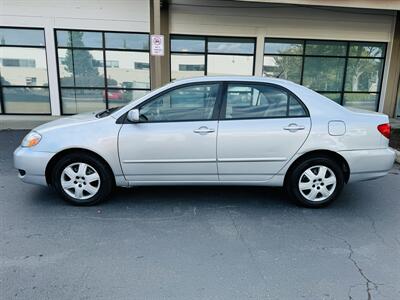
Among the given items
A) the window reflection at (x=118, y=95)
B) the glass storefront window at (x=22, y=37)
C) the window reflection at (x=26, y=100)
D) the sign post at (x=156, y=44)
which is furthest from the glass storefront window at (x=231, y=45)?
the window reflection at (x=26, y=100)

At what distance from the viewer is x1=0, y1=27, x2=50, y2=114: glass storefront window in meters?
9.62

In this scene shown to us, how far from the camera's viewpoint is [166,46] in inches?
398

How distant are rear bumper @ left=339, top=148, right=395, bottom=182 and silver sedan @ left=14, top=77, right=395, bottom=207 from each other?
12mm

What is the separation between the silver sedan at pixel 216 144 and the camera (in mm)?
3875

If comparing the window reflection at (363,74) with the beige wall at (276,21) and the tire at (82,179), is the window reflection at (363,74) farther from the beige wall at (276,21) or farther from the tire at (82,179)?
the tire at (82,179)

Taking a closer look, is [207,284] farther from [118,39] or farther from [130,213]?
[118,39]

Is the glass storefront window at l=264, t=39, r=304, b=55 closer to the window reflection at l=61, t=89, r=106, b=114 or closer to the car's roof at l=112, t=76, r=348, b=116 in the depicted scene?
the window reflection at l=61, t=89, r=106, b=114

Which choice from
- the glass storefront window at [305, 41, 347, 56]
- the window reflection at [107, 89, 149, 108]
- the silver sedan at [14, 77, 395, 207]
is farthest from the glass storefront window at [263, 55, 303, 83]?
the silver sedan at [14, 77, 395, 207]

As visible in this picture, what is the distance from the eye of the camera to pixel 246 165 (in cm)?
398

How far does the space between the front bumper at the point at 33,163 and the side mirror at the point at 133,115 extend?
103 cm

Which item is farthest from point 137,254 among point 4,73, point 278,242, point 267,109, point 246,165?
point 4,73

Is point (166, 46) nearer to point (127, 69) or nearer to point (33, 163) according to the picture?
point (127, 69)

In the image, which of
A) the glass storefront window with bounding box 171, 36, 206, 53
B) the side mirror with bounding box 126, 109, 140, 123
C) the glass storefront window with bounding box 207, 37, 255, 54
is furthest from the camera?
the glass storefront window with bounding box 207, 37, 255, 54

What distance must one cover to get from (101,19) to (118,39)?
0.72 meters
